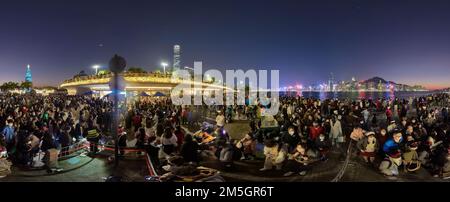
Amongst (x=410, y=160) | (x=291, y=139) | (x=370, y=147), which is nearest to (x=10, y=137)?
(x=291, y=139)

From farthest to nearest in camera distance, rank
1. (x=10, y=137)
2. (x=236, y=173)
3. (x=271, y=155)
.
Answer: (x=10, y=137)
(x=271, y=155)
(x=236, y=173)

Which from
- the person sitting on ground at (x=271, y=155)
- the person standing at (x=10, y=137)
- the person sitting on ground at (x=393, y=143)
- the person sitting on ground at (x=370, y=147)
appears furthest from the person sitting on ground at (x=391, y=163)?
the person standing at (x=10, y=137)

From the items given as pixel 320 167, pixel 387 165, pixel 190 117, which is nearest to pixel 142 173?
pixel 320 167

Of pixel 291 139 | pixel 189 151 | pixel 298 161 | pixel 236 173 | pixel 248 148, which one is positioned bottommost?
pixel 236 173

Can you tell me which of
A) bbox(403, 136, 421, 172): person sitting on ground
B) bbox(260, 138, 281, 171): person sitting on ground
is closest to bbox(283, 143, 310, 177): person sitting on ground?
bbox(260, 138, 281, 171): person sitting on ground

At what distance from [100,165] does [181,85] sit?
45454 mm

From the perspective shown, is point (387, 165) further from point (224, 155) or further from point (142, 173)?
point (142, 173)

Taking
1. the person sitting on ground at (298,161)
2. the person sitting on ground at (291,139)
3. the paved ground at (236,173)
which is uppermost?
the person sitting on ground at (291,139)

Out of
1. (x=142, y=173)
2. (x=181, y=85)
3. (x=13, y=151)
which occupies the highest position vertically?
(x=181, y=85)

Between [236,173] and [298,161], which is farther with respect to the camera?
[298,161]

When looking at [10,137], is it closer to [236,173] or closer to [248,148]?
[236,173]

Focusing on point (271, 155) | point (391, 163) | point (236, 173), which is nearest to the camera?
point (391, 163)

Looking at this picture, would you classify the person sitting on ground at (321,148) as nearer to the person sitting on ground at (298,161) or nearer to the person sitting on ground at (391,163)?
the person sitting on ground at (298,161)

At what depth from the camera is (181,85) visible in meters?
53.6
